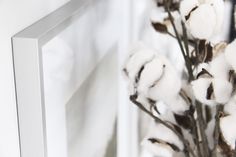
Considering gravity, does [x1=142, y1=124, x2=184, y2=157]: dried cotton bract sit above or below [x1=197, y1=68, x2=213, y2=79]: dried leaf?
below

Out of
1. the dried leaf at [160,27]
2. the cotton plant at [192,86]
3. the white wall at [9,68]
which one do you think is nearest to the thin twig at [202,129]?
the cotton plant at [192,86]

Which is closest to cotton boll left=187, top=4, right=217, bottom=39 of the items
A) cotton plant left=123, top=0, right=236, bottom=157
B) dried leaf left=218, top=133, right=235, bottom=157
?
cotton plant left=123, top=0, right=236, bottom=157

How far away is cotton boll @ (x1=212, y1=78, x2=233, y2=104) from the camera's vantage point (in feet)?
1.32

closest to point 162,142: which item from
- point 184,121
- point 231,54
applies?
point 184,121

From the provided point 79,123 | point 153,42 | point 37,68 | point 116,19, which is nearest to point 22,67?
point 37,68

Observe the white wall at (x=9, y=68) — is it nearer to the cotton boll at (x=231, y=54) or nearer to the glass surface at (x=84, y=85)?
the glass surface at (x=84, y=85)

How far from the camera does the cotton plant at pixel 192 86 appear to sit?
41cm

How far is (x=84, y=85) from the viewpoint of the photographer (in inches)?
19.2

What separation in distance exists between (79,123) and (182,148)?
13cm

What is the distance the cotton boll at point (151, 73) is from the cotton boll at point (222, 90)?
6 cm

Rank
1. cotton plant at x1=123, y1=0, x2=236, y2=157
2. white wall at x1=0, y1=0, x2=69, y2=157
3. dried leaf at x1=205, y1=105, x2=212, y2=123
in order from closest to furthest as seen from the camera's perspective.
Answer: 1. white wall at x1=0, y1=0, x2=69, y2=157
2. cotton plant at x1=123, y1=0, x2=236, y2=157
3. dried leaf at x1=205, y1=105, x2=212, y2=123

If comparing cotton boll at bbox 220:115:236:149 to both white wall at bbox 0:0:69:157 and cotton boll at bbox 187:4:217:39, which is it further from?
white wall at bbox 0:0:69:157

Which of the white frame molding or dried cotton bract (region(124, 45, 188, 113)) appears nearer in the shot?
the white frame molding

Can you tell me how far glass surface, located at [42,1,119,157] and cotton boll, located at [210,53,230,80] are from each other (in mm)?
143
